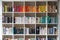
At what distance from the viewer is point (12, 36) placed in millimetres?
5812

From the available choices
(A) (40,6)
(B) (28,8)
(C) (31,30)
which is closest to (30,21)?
(C) (31,30)

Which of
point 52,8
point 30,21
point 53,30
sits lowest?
point 53,30

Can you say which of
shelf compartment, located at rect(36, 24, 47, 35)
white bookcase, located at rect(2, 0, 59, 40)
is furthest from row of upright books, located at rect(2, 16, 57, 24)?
shelf compartment, located at rect(36, 24, 47, 35)

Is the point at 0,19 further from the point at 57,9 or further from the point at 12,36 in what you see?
the point at 57,9

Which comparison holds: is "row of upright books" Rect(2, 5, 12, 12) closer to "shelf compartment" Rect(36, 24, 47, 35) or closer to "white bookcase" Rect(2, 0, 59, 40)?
"white bookcase" Rect(2, 0, 59, 40)

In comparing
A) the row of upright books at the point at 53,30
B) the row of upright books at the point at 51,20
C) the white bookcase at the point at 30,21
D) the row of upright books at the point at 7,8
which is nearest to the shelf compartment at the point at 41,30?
the white bookcase at the point at 30,21

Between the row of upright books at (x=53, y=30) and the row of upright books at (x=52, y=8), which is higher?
the row of upright books at (x=52, y=8)

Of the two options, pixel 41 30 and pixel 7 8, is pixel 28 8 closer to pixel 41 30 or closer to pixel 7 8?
pixel 7 8

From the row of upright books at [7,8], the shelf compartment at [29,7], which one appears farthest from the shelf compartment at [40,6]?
the row of upright books at [7,8]

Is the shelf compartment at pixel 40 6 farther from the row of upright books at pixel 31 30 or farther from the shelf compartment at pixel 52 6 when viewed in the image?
the row of upright books at pixel 31 30

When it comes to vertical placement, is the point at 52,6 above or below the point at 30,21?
above

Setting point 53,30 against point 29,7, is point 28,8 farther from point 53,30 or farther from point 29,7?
point 53,30

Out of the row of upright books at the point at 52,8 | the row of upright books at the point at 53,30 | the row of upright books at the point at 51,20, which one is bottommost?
the row of upright books at the point at 53,30

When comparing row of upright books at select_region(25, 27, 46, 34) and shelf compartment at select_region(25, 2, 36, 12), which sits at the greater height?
shelf compartment at select_region(25, 2, 36, 12)
